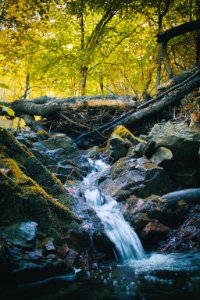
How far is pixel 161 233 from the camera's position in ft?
16.5

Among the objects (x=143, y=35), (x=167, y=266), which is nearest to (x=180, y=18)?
(x=143, y=35)

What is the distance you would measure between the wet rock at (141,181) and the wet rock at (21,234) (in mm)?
2742

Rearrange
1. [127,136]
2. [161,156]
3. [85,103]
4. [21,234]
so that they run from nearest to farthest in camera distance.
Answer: [21,234]
[161,156]
[127,136]
[85,103]

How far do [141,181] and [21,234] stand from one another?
329 centimetres

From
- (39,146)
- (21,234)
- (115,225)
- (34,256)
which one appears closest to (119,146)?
(39,146)

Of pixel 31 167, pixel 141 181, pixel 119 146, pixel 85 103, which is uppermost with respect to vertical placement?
pixel 85 103

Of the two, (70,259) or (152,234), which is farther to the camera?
(152,234)

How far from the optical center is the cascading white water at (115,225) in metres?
4.71

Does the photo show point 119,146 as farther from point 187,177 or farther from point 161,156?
point 187,177

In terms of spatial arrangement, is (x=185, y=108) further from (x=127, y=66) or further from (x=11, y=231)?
(x=127, y=66)

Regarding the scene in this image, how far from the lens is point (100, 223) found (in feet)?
16.5

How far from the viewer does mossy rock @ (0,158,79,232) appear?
3.74m

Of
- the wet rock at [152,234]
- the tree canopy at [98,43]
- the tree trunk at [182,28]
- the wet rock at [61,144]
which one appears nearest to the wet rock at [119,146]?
the wet rock at [61,144]

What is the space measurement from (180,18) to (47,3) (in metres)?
8.02
